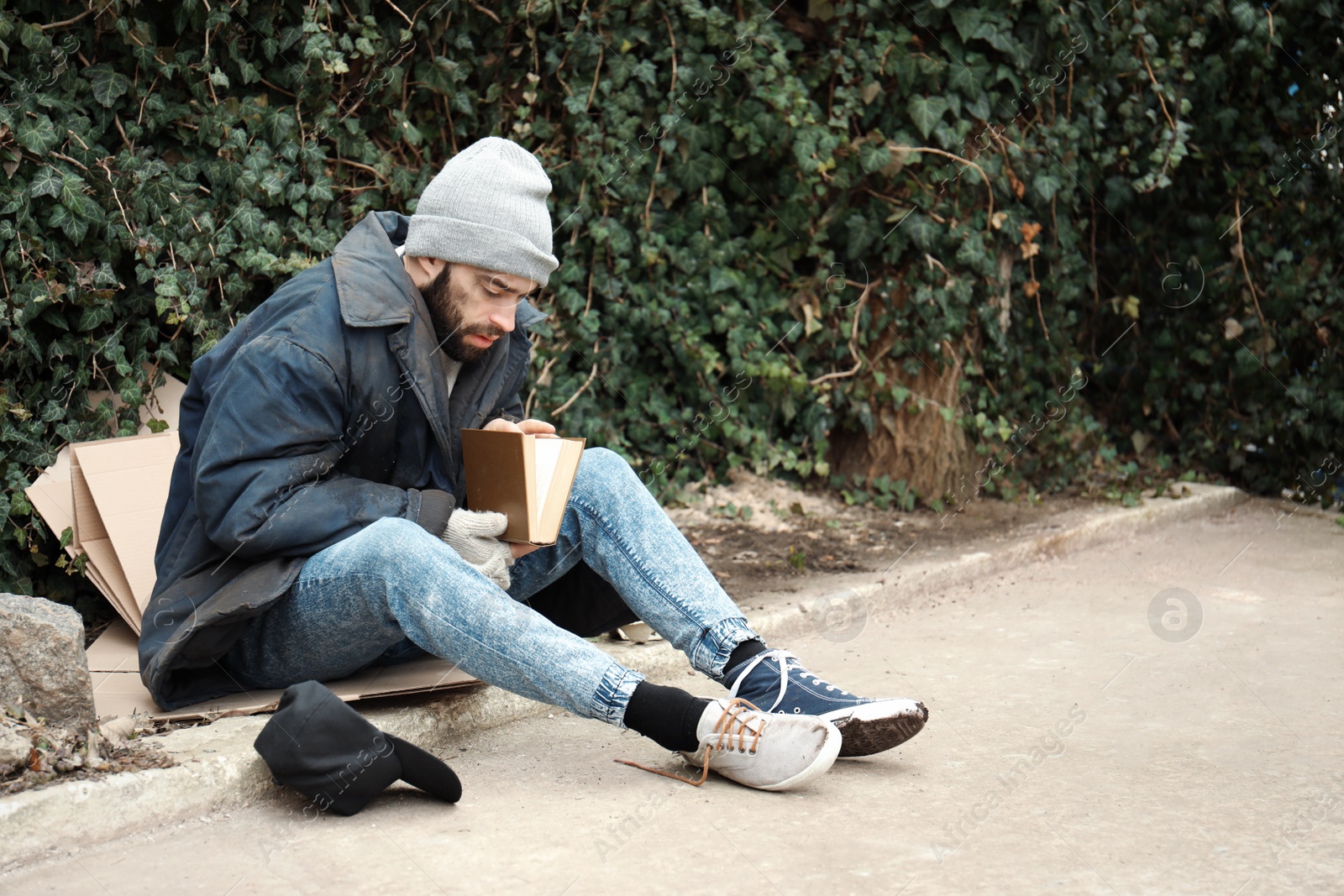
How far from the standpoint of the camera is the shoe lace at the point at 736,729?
8.15 feet

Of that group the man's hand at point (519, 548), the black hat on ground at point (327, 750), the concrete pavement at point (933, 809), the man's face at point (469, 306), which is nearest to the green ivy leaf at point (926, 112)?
the concrete pavement at point (933, 809)

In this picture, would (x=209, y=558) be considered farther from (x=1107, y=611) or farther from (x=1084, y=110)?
(x=1084, y=110)

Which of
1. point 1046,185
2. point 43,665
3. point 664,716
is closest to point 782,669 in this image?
point 664,716

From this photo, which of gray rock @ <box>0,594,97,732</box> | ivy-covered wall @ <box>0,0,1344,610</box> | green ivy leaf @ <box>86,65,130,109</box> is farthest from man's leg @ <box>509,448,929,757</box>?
green ivy leaf @ <box>86,65,130,109</box>

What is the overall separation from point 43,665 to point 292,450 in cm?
61

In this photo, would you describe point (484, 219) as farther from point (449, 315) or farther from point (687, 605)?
point (687, 605)

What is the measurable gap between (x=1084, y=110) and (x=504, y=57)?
108 inches

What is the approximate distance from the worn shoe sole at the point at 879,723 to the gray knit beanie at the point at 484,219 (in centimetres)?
123

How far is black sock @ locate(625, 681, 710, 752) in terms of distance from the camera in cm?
250

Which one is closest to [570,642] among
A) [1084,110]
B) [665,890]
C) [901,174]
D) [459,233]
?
[665,890]

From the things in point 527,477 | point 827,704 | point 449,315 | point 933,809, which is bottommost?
point 933,809

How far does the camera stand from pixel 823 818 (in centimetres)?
238

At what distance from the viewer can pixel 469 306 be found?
9.41ft

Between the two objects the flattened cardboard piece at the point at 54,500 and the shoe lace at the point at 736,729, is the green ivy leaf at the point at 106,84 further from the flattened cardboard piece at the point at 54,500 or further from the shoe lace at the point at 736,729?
the shoe lace at the point at 736,729
